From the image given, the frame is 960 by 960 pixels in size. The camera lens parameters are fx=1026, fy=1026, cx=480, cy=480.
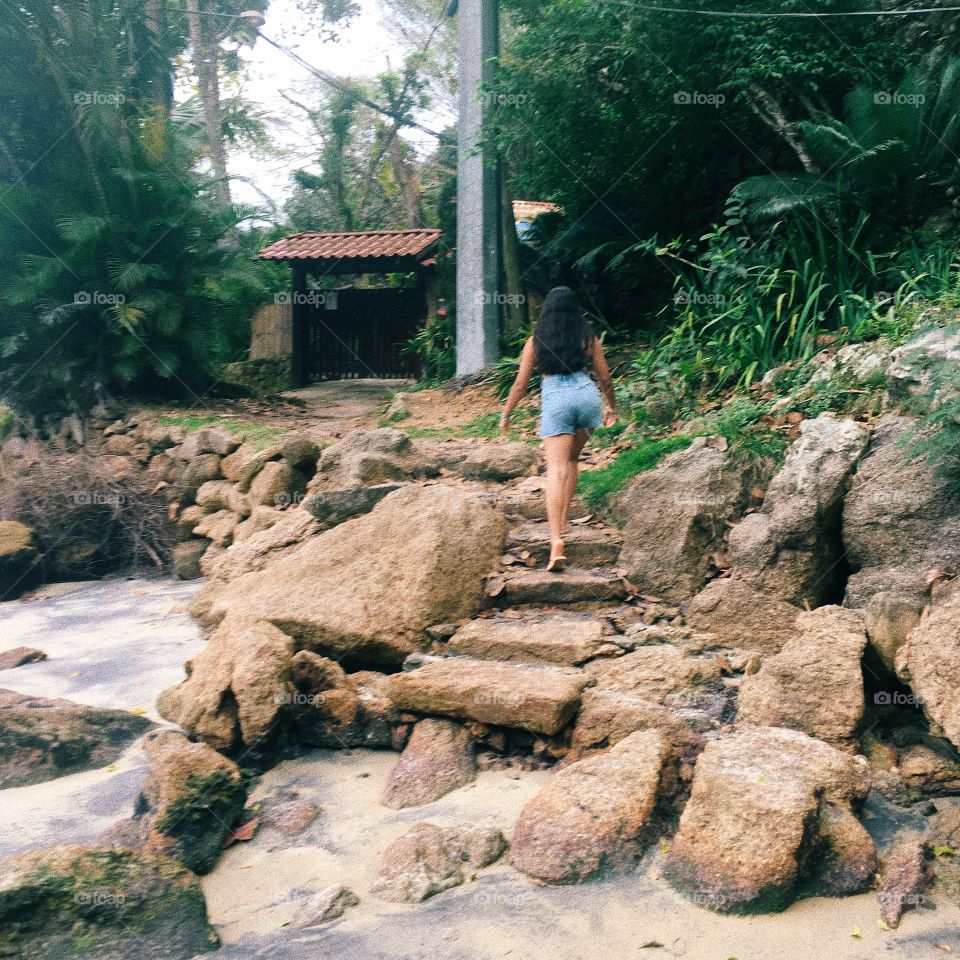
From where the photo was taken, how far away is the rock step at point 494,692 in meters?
4.91

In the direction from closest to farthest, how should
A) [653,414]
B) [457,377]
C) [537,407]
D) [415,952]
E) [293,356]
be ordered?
[415,952], [653,414], [537,407], [457,377], [293,356]

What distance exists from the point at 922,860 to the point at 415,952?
1885 millimetres

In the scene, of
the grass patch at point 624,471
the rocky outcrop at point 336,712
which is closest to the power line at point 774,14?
the grass patch at point 624,471

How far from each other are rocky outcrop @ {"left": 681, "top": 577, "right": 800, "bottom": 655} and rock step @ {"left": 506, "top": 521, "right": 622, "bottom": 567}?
79 cm

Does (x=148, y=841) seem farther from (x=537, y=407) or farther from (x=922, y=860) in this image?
(x=537, y=407)

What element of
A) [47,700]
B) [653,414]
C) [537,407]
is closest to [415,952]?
[47,700]

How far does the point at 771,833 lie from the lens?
3.74 m

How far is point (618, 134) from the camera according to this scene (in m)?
11.2

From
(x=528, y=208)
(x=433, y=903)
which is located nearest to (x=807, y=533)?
(x=433, y=903)

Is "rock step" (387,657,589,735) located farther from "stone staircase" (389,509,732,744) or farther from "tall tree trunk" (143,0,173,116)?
"tall tree trunk" (143,0,173,116)

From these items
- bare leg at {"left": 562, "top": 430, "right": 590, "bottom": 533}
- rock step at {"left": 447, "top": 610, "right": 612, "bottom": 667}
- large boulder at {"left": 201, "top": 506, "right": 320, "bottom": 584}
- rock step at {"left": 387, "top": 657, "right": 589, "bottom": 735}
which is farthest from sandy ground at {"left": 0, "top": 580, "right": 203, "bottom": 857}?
bare leg at {"left": 562, "top": 430, "right": 590, "bottom": 533}

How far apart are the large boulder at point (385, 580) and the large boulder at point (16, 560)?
4.85 m

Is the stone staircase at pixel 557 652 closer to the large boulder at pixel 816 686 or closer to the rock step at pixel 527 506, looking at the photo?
the large boulder at pixel 816 686

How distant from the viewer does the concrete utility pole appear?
40.5 feet
